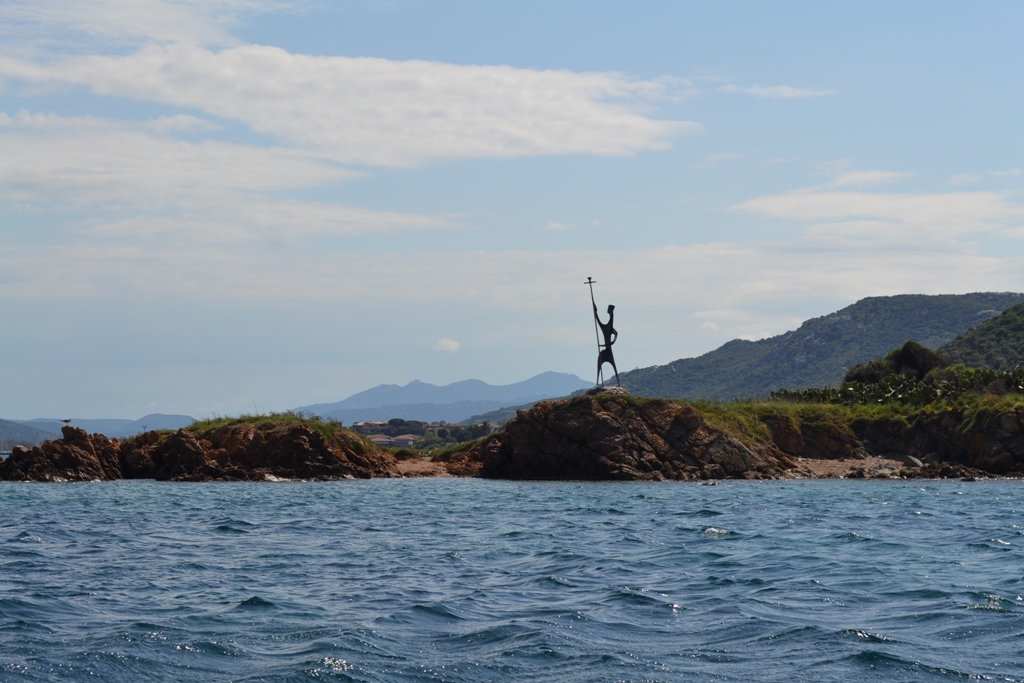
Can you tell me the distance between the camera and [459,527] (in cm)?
2584

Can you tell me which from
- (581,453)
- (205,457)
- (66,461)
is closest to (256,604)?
(581,453)

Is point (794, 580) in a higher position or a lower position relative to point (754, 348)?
lower

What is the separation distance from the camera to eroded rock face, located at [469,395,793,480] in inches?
1791

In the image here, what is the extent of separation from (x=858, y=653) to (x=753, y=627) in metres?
1.89

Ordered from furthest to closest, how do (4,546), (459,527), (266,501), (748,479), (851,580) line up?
(748,479), (266,501), (459,527), (4,546), (851,580)

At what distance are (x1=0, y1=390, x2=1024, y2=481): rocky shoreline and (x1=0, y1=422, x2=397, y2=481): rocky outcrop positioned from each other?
0.05 meters

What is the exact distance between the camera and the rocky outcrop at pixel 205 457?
45.3 metres

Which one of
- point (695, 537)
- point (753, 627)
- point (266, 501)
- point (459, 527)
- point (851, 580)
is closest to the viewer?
point (753, 627)

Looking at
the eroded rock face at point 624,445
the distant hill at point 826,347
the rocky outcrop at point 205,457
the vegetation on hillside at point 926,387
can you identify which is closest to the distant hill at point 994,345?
the vegetation on hillside at point 926,387

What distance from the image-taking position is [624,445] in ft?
150

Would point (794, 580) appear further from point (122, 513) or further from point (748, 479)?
point (748, 479)

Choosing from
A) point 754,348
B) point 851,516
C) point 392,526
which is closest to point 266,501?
point 392,526

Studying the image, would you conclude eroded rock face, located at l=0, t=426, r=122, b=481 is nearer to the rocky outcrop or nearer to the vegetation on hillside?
the rocky outcrop

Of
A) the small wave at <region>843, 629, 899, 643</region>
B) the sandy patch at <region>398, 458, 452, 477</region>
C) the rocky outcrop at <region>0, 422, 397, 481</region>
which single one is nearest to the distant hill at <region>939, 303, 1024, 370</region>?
the sandy patch at <region>398, 458, 452, 477</region>
